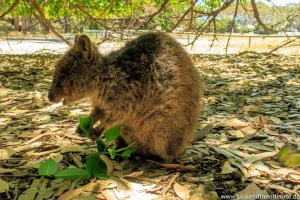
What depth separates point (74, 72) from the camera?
2828 mm

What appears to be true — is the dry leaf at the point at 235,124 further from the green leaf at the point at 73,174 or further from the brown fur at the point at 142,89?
the green leaf at the point at 73,174

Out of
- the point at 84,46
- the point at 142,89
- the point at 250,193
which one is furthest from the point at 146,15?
the point at 250,193

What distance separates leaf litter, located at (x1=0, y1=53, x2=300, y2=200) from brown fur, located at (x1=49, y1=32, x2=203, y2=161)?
21cm

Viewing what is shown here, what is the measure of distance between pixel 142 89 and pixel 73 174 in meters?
0.80

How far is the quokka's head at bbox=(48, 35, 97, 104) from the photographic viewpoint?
2.81 metres

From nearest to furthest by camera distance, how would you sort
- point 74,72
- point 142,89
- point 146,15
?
point 142,89 → point 74,72 → point 146,15

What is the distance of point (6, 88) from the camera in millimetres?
5418

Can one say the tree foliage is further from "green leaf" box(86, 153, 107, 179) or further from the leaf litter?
"green leaf" box(86, 153, 107, 179)

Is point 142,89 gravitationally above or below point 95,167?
above

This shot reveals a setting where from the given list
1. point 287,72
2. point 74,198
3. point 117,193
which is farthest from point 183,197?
point 287,72

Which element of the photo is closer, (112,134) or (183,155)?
(112,134)

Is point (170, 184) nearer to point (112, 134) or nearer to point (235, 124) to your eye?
point (112, 134)

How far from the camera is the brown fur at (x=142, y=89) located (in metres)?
2.55

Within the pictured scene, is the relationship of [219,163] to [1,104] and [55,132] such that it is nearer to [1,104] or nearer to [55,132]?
[55,132]
